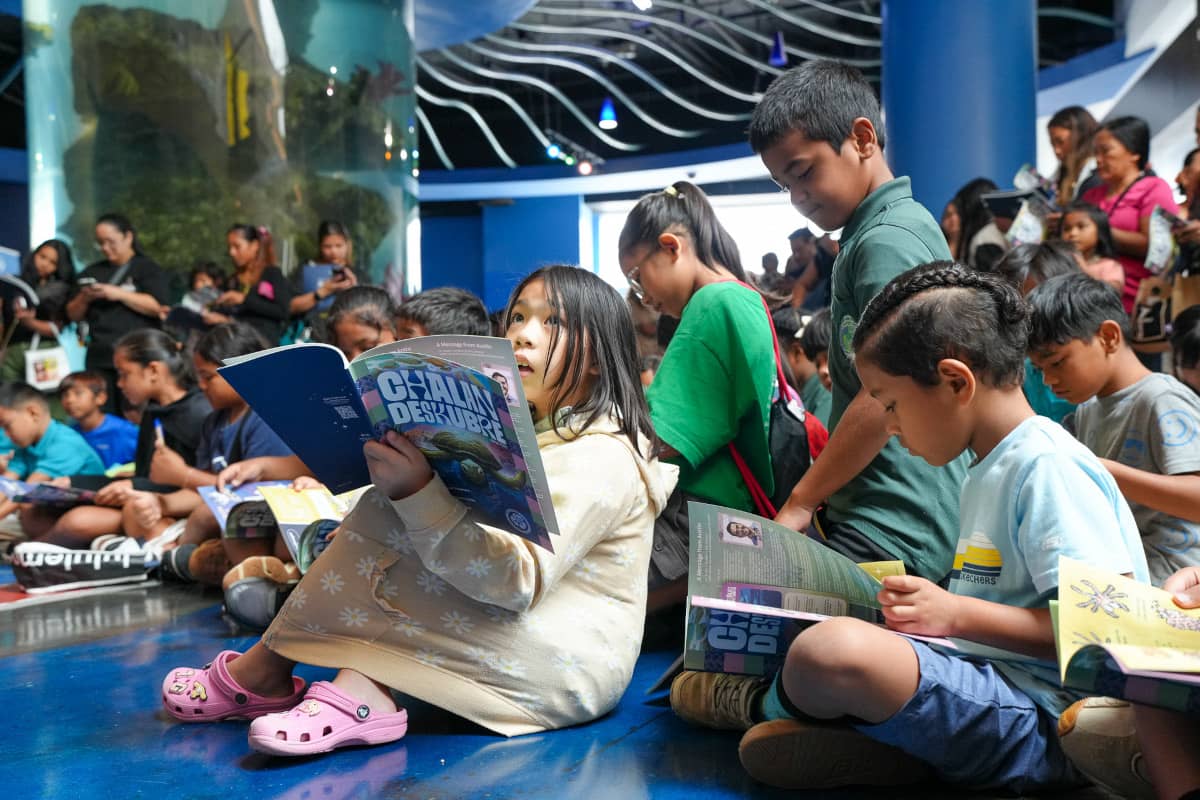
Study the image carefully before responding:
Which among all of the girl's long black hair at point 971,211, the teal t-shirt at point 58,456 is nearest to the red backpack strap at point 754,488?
the girl's long black hair at point 971,211

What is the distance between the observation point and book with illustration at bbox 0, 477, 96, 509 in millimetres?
3559

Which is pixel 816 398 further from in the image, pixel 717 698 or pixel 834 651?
pixel 834 651

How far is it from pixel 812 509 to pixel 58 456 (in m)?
3.74

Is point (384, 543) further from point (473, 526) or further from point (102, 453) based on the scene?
point (102, 453)

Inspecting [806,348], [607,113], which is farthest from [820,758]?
[607,113]

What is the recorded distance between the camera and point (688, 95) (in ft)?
48.0

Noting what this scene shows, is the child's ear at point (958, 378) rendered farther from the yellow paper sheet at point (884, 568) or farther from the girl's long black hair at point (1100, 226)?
the girl's long black hair at point (1100, 226)

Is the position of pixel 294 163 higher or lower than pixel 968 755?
higher

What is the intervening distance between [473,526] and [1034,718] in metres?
0.78

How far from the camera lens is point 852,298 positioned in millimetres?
1988

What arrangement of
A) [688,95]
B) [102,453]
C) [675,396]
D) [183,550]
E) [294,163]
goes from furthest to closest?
[688,95] → [294,163] → [102,453] → [183,550] → [675,396]

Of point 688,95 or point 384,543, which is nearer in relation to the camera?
point 384,543

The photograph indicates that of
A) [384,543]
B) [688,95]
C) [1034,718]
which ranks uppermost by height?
[688,95]

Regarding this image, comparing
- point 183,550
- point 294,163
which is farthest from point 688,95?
point 183,550
